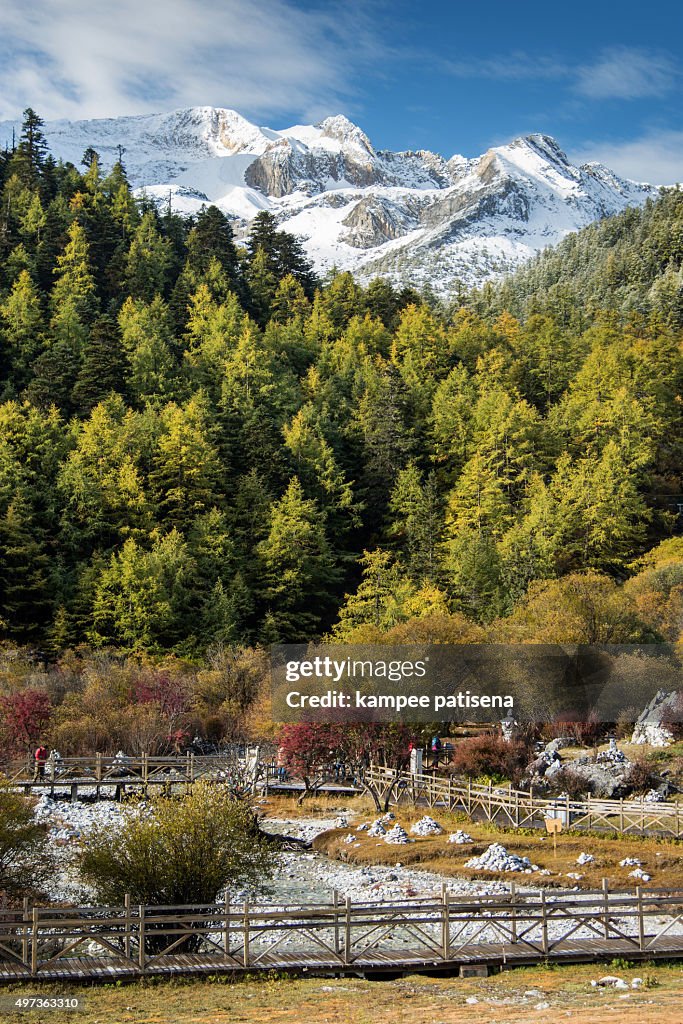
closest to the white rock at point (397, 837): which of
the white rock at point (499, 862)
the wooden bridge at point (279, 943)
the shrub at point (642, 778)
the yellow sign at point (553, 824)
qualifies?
the white rock at point (499, 862)

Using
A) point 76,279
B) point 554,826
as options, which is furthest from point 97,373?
point 554,826

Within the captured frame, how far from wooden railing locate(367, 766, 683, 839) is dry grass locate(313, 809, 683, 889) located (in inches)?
25.2

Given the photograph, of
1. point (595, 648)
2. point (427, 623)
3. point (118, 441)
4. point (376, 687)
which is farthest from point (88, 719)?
point (118, 441)

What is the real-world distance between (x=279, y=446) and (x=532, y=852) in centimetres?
5474

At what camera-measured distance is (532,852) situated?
31.2 metres

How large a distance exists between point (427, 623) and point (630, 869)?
77.8 ft

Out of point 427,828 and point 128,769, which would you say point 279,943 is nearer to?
point 427,828

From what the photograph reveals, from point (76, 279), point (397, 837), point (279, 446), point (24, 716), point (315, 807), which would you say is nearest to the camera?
point (397, 837)

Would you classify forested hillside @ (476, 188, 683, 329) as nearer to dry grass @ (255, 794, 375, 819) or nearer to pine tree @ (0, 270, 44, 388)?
pine tree @ (0, 270, 44, 388)

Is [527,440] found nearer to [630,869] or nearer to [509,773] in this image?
[509,773]

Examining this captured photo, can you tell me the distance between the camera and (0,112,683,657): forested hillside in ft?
221

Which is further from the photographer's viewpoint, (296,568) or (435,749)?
(296,568)

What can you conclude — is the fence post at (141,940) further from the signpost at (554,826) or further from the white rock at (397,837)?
the white rock at (397,837)
